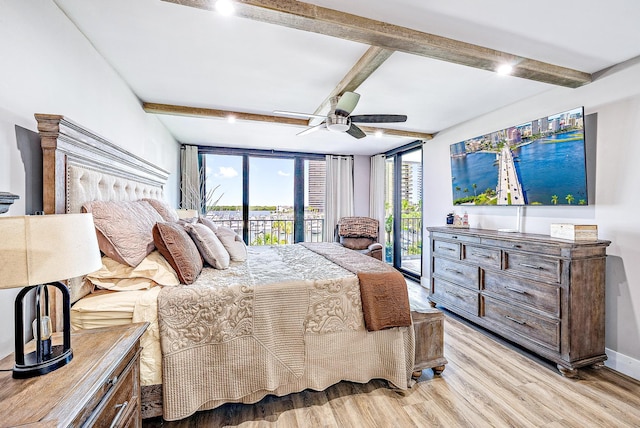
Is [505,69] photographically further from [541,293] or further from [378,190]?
[378,190]

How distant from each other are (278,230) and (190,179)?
2.02 meters

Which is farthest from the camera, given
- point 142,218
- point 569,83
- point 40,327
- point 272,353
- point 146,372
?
point 569,83

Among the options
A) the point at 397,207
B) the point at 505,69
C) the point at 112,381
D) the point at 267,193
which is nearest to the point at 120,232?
the point at 112,381

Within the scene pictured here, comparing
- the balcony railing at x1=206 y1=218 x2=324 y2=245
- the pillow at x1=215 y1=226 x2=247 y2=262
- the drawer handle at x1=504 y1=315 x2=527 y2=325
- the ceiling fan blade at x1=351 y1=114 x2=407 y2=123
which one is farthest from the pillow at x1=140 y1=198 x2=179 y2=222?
the drawer handle at x1=504 y1=315 x2=527 y2=325

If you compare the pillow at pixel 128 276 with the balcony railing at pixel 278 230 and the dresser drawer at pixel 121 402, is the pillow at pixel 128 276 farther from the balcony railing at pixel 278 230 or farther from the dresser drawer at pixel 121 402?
the balcony railing at pixel 278 230

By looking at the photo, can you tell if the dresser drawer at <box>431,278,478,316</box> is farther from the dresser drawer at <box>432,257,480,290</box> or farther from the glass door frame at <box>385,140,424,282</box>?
the glass door frame at <box>385,140,424,282</box>

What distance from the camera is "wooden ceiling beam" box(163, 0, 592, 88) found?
1566mm

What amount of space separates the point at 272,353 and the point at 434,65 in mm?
2541

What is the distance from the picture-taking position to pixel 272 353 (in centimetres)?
184

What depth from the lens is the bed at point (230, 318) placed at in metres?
1.62

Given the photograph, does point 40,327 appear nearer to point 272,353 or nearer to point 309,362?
point 272,353

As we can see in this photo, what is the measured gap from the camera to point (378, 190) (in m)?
6.02

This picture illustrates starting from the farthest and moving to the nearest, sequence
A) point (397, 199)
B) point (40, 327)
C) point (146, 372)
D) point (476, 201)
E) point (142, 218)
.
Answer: point (397, 199), point (476, 201), point (142, 218), point (146, 372), point (40, 327)

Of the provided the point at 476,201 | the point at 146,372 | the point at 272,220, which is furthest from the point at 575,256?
the point at 272,220
